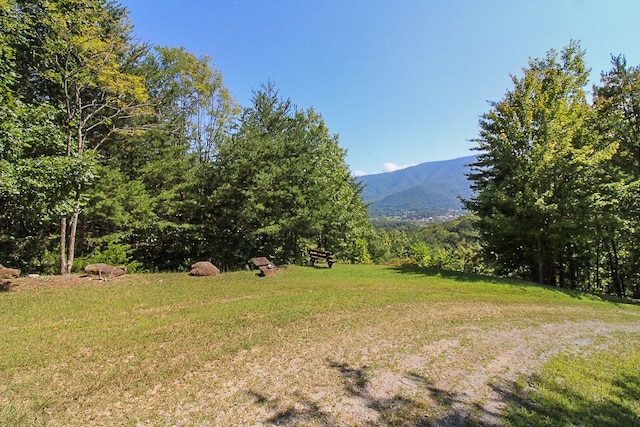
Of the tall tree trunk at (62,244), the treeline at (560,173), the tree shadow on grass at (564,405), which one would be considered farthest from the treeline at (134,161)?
the tree shadow on grass at (564,405)

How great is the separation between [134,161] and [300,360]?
49.1 feet

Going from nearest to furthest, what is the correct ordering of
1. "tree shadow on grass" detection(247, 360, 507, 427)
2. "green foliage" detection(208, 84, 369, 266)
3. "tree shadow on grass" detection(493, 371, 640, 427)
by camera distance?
"tree shadow on grass" detection(247, 360, 507, 427), "tree shadow on grass" detection(493, 371, 640, 427), "green foliage" detection(208, 84, 369, 266)

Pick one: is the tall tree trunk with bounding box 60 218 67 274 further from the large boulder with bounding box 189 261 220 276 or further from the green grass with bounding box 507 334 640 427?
the green grass with bounding box 507 334 640 427

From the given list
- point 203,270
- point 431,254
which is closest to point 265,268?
point 203,270

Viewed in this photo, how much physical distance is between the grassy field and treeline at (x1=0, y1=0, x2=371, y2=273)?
12.1 ft

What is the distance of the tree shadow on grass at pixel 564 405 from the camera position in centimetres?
367

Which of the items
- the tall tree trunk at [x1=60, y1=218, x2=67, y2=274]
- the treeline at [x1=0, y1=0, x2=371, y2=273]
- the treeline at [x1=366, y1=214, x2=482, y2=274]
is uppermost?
the treeline at [x1=0, y1=0, x2=371, y2=273]

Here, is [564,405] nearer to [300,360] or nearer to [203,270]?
[300,360]

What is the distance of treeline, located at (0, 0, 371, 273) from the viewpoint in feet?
30.2

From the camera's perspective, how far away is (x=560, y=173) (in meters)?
13.9

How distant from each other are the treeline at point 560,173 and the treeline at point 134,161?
9239 millimetres

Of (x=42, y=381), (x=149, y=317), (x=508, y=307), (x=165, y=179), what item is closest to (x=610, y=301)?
(x=508, y=307)

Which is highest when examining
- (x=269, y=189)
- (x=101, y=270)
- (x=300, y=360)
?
(x=269, y=189)

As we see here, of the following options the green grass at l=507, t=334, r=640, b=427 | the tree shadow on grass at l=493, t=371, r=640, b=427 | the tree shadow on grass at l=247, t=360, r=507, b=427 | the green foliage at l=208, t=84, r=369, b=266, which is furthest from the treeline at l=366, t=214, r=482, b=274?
the tree shadow on grass at l=247, t=360, r=507, b=427
